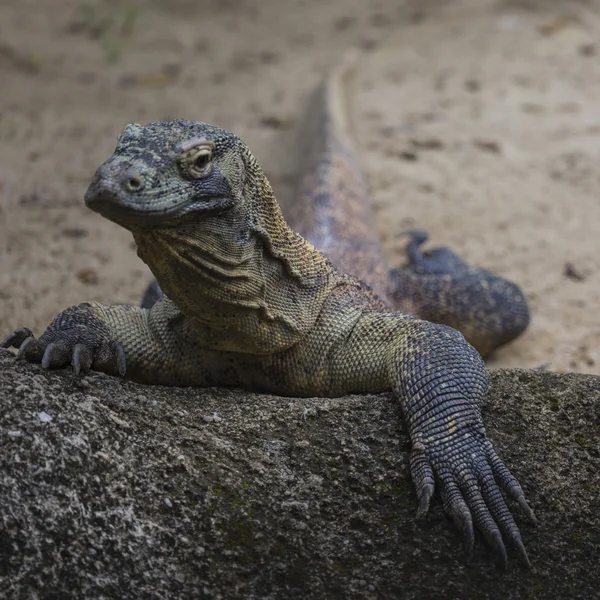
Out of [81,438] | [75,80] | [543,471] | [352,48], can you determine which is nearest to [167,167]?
[81,438]

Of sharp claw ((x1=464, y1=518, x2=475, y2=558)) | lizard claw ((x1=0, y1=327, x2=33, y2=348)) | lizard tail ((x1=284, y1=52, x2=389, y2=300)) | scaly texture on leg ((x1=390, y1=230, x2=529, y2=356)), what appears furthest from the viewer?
scaly texture on leg ((x1=390, y1=230, x2=529, y2=356))

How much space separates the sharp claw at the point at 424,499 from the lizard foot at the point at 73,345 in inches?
49.0

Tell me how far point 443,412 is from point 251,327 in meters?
0.80

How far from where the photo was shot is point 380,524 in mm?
3047

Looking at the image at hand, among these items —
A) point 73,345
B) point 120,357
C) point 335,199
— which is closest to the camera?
point 73,345

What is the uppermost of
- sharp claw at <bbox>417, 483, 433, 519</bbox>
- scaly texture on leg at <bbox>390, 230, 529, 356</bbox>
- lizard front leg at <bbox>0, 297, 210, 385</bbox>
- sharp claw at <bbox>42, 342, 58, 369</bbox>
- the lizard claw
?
sharp claw at <bbox>42, 342, 58, 369</bbox>

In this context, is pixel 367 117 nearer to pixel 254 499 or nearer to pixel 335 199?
pixel 335 199

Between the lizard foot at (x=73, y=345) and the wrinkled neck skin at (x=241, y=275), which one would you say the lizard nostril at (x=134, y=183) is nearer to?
the wrinkled neck skin at (x=241, y=275)

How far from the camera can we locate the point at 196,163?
3.01m

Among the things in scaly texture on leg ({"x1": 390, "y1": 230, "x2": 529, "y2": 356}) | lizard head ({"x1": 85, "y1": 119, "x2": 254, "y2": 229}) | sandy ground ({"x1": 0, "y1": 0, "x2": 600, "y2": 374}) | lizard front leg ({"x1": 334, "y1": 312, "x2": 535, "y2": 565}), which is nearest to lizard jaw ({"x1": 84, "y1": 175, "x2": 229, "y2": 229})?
lizard head ({"x1": 85, "y1": 119, "x2": 254, "y2": 229})

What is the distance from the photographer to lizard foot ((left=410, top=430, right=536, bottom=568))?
A: 3045mm

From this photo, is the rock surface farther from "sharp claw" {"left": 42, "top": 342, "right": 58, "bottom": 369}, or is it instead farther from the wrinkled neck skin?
the wrinkled neck skin

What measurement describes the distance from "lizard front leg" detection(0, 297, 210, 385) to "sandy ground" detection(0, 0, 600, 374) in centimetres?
150

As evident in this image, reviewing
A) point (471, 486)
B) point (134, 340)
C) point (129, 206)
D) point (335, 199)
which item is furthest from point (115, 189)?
point (335, 199)
